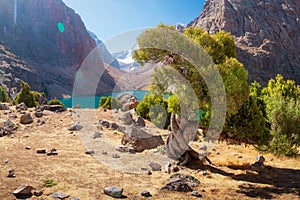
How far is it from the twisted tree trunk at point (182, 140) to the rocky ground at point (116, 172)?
2.47ft

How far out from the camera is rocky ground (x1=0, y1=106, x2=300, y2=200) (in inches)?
416

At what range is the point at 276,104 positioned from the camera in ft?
58.4

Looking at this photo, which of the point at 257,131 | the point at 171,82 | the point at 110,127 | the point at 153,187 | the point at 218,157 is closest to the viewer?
the point at 153,187

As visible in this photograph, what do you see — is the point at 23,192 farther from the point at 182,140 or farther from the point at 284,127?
the point at 284,127

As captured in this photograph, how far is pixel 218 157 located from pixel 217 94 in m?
7.04

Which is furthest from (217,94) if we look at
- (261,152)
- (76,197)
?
(261,152)

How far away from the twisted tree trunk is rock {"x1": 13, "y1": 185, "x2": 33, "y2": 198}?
7.97 meters

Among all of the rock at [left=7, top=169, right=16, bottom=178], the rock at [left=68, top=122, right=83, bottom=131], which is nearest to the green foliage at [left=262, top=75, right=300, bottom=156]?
the rock at [left=7, top=169, right=16, bottom=178]

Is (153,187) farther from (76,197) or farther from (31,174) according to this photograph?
(31,174)

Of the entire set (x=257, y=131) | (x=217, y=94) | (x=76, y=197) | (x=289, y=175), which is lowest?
(x=76, y=197)

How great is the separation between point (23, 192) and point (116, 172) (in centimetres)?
465

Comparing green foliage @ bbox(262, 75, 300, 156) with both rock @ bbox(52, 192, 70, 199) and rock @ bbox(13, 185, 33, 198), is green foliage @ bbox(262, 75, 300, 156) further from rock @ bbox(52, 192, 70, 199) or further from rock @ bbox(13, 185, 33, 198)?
rock @ bbox(13, 185, 33, 198)

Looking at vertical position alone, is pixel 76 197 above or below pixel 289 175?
below

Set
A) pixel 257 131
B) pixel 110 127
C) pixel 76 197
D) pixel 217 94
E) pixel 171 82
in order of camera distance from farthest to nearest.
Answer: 1. pixel 110 127
2. pixel 257 131
3. pixel 171 82
4. pixel 217 94
5. pixel 76 197
